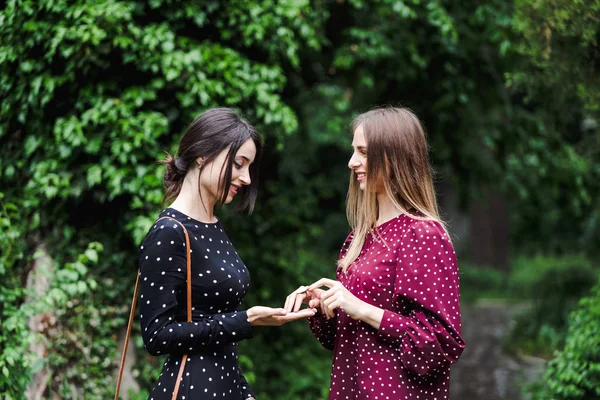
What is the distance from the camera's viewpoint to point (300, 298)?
290 centimetres

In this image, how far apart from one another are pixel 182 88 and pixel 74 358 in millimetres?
2065

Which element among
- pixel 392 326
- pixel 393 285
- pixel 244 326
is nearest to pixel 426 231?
pixel 393 285

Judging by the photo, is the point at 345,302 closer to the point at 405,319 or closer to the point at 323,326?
the point at 405,319

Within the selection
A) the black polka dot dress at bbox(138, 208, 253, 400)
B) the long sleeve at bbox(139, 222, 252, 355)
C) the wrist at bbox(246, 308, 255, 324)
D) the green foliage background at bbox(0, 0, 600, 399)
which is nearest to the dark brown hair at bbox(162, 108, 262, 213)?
the black polka dot dress at bbox(138, 208, 253, 400)

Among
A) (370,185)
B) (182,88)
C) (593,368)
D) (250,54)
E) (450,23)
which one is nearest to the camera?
(370,185)

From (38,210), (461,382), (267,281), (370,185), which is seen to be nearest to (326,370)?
(267,281)

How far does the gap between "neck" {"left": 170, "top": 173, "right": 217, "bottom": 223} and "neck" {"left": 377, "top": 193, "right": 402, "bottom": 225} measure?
72 cm

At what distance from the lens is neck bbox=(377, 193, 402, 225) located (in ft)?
9.54

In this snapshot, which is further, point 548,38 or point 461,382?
point 461,382

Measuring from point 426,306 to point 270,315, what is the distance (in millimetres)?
626

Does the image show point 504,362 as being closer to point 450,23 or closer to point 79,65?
point 450,23

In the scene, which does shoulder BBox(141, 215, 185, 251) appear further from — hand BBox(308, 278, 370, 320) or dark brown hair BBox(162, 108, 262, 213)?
hand BBox(308, 278, 370, 320)

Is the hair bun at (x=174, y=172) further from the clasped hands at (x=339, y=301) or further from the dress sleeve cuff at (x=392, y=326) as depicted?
the dress sleeve cuff at (x=392, y=326)

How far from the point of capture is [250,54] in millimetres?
5465
